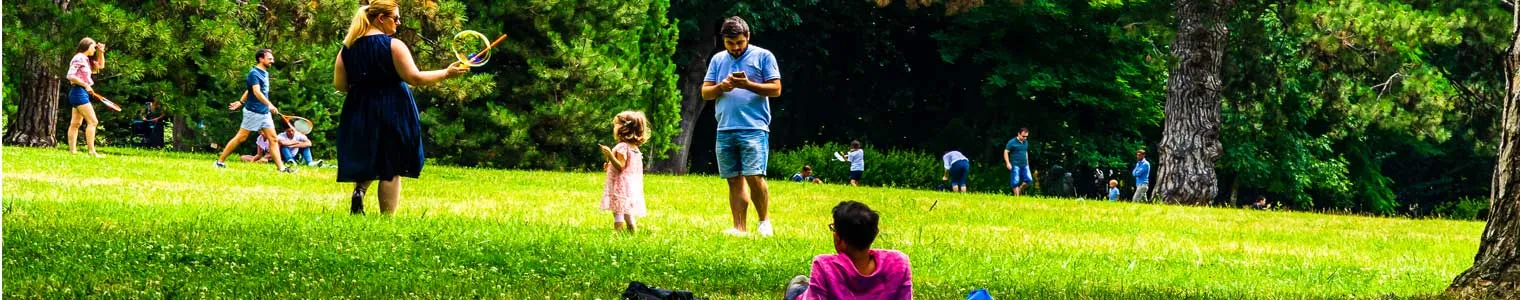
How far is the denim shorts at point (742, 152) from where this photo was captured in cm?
1098

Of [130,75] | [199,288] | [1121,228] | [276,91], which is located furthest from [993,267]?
[276,91]

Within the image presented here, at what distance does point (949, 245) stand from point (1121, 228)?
17.7 feet

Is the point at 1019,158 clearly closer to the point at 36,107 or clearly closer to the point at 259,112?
the point at 259,112

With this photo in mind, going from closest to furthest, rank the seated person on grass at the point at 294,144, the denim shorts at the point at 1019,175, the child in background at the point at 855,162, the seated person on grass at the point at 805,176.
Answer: the seated person on grass at the point at 294,144, the denim shorts at the point at 1019,175, the child in background at the point at 855,162, the seated person on grass at the point at 805,176

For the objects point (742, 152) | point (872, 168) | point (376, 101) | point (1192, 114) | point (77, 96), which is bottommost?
point (872, 168)

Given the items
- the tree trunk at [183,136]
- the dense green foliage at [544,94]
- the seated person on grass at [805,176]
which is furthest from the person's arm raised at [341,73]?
the seated person on grass at [805,176]

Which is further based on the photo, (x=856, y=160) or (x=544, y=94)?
(x=856, y=160)

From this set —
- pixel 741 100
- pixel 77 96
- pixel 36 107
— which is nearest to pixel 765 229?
pixel 741 100

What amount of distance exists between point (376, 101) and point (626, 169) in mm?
1723

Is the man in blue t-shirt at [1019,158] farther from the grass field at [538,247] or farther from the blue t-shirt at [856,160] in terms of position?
the grass field at [538,247]

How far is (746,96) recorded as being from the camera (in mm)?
10984

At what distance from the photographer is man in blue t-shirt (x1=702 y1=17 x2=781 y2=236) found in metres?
10.9

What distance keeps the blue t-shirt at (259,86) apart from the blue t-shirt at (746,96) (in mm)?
9513

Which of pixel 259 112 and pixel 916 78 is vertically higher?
pixel 916 78
